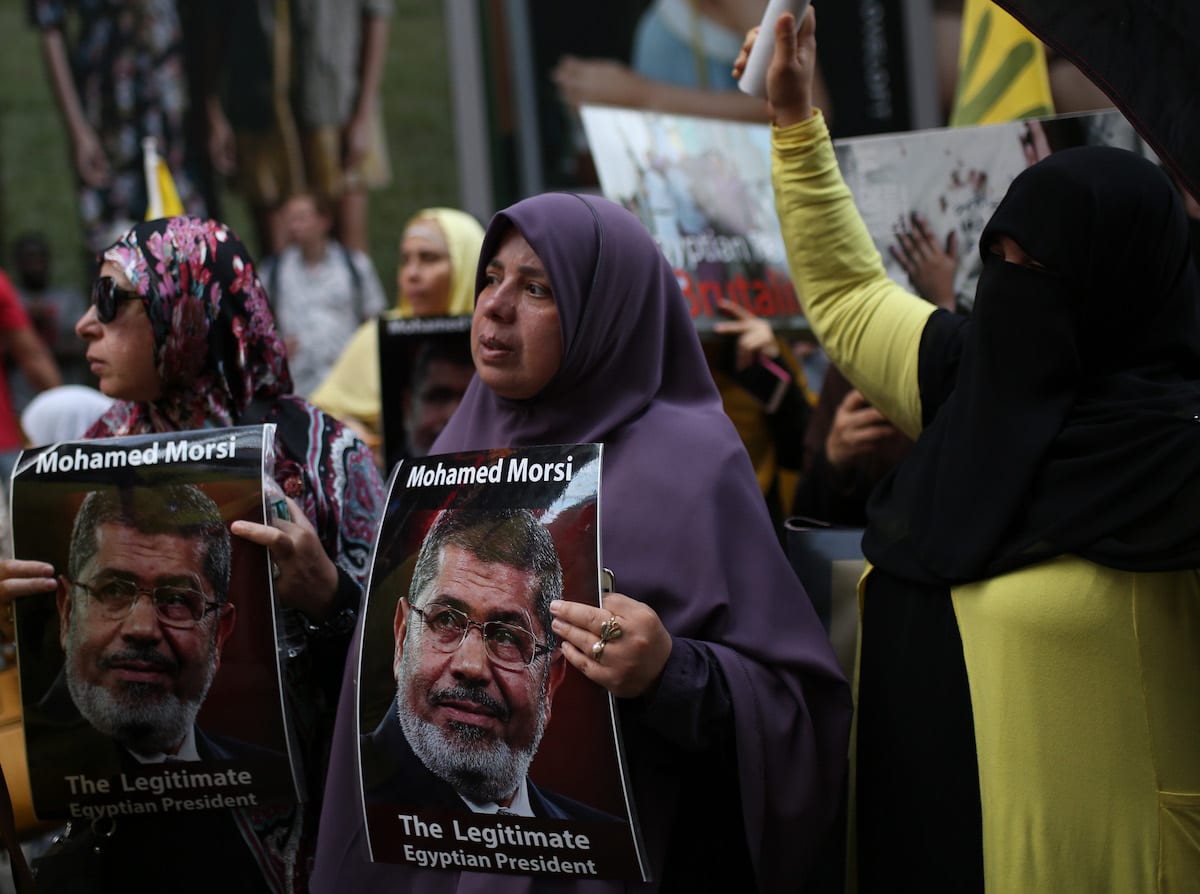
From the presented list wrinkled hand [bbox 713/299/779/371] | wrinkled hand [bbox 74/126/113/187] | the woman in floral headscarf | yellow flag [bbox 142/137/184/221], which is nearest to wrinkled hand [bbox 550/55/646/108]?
wrinkled hand [bbox 74/126/113/187]

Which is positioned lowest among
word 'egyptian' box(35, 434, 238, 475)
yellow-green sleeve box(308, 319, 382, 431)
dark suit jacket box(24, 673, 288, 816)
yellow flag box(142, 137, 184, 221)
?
dark suit jacket box(24, 673, 288, 816)

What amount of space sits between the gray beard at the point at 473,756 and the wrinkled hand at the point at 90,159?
7.81m

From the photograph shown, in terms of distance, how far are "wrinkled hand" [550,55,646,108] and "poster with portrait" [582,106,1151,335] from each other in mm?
5069

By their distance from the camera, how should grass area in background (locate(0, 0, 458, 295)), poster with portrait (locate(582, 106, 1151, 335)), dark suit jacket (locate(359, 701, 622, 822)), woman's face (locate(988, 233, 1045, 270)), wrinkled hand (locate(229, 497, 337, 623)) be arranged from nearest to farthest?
dark suit jacket (locate(359, 701, 622, 822)) → woman's face (locate(988, 233, 1045, 270)) → wrinkled hand (locate(229, 497, 337, 623)) → poster with portrait (locate(582, 106, 1151, 335)) → grass area in background (locate(0, 0, 458, 295))

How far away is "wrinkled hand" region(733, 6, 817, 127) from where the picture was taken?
224 cm

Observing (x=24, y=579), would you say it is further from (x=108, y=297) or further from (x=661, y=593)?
(x=661, y=593)

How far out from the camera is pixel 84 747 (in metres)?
2.04

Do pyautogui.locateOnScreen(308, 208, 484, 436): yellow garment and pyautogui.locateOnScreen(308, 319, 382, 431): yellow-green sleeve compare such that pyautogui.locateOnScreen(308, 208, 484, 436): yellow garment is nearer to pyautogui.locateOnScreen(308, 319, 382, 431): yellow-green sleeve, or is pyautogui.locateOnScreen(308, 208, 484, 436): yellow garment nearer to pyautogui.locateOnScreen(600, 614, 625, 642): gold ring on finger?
pyautogui.locateOnScreen(308, 319, 382, 431): yellow-green sleeve

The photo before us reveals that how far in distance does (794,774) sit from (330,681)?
93 centimetres

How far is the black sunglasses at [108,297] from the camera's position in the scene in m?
2.22

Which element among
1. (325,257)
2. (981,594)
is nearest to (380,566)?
(981,594)

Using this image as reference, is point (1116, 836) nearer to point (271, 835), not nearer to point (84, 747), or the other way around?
point (271, 835)

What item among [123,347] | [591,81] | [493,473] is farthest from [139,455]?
[591,81]

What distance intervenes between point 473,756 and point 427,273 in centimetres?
339
